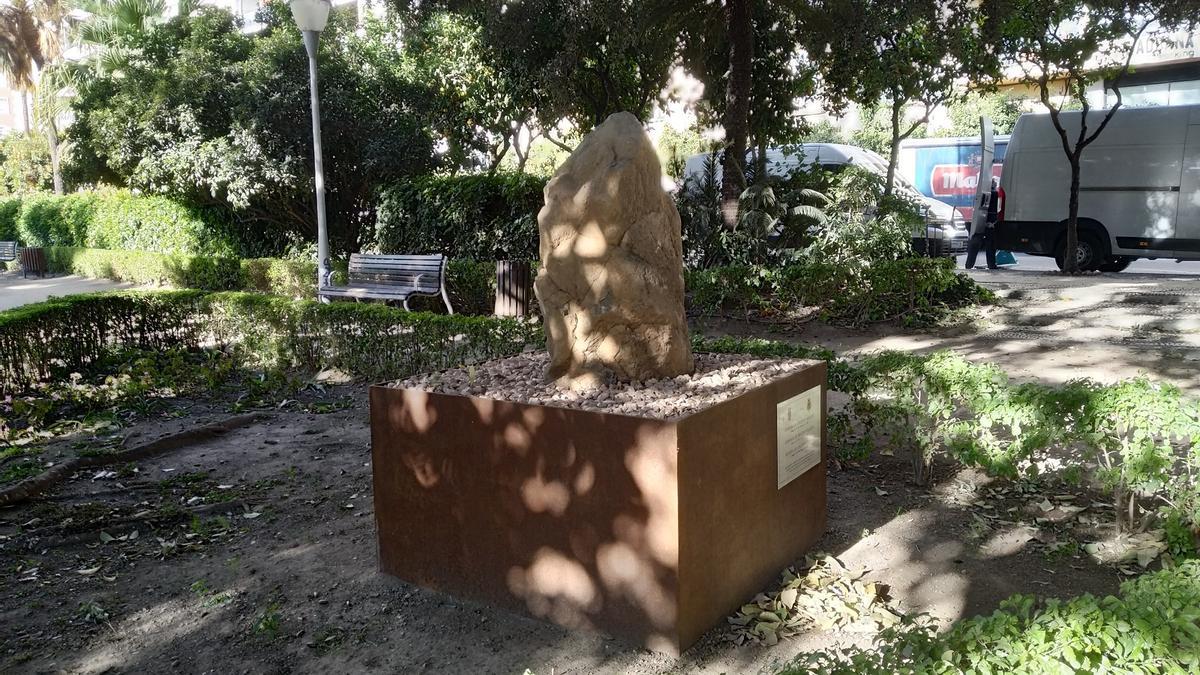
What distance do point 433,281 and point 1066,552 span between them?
8704 millimetres

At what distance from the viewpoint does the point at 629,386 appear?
4000mm

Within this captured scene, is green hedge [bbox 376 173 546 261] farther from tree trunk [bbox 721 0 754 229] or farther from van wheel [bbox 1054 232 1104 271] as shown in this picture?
van wheel [bbox 1054 232 1104 271]

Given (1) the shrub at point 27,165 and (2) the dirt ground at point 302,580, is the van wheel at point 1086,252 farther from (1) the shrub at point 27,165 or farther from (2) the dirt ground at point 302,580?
(1) the shrub at point 27,165

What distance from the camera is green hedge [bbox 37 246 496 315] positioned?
11844 millimetres

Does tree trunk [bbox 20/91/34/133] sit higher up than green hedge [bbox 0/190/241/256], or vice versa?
tree trunk [bbox 20/91/34/133]

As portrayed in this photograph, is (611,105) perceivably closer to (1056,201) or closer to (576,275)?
(1056,201)

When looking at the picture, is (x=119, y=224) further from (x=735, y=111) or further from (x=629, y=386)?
(x=629, y=386)

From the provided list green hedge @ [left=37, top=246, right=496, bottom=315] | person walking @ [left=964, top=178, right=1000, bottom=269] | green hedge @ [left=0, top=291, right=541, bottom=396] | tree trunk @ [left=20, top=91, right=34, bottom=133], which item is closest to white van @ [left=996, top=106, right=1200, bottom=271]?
person walking @ [left=964, top=178, right=1000, bottom=269]

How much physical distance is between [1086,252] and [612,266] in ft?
43.1

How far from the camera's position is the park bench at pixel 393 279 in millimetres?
11266

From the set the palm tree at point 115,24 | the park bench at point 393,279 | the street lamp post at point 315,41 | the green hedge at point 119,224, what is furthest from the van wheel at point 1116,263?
the palm tree at point 115,24

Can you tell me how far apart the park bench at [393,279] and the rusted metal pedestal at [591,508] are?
23.5ft

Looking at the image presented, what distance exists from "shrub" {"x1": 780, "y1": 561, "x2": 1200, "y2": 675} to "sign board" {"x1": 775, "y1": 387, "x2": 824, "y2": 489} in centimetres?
182

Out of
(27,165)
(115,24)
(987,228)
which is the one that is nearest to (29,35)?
(27,165)
